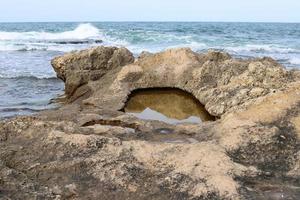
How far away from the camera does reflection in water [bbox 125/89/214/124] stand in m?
4.96

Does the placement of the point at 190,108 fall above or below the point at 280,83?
below

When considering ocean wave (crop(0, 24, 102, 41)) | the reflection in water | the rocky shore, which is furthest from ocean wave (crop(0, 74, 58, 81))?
ocean wave (crop(0, 24, 102, 41))

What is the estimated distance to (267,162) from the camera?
118 inches

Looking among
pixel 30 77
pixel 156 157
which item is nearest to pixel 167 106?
pixel 156 157

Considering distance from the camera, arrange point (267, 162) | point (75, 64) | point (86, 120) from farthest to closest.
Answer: point (75, 64) < point (86, 120) < point (267, 162)

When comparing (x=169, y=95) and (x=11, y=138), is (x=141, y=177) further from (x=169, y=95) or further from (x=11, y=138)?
(x=169, y=95)

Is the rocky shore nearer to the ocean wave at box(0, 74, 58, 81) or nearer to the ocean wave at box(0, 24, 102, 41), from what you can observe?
the ocean wave at box(0, 74, 58, 81)

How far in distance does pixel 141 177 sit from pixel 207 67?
322 cm

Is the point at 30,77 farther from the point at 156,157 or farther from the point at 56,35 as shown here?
the point at 56,35

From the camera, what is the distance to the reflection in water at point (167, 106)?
496 cm

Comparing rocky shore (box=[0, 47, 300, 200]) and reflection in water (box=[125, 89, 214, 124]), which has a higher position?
rocky shore (box=[0, 47, 300, 200])

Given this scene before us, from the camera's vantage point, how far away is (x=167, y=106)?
17.4 ft

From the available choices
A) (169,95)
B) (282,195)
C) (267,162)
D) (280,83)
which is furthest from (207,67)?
(282,195)

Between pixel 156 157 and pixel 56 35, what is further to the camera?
pixel 56 35
